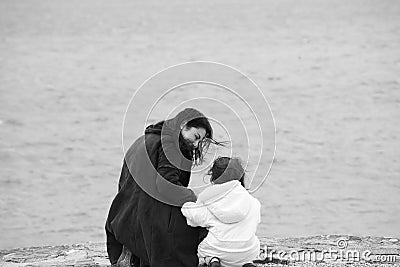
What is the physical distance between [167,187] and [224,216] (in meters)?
0.27

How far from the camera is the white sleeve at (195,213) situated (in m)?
3.64

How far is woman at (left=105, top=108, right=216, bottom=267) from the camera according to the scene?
11.9 feet

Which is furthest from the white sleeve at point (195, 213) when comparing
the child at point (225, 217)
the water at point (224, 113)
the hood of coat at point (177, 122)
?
the water at point (224, 113)

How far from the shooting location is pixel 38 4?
3850cm

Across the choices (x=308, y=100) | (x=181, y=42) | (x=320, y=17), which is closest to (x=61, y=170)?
(x=308, y=100)

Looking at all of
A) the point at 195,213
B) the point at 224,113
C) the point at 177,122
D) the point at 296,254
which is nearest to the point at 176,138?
the point at 177,122

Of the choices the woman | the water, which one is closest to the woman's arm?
the woman

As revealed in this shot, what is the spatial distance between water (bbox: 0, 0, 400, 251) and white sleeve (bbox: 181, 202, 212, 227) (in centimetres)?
292

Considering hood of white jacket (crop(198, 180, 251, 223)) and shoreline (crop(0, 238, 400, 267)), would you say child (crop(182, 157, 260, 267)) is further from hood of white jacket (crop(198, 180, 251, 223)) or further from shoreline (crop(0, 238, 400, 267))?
shoreline (crop(0, 238, 400, 267))

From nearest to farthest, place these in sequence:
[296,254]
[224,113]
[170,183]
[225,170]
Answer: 1. [170,183]
2. [225,170]
3. [296,254]
4. [224,113]

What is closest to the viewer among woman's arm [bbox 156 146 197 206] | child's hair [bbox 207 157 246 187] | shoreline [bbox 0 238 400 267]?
woman's arm [bbox 156 146 197 206]

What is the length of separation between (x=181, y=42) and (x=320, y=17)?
24.6ft

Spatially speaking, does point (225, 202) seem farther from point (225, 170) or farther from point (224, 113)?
point (224, 113)

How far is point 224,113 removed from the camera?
9633mm
